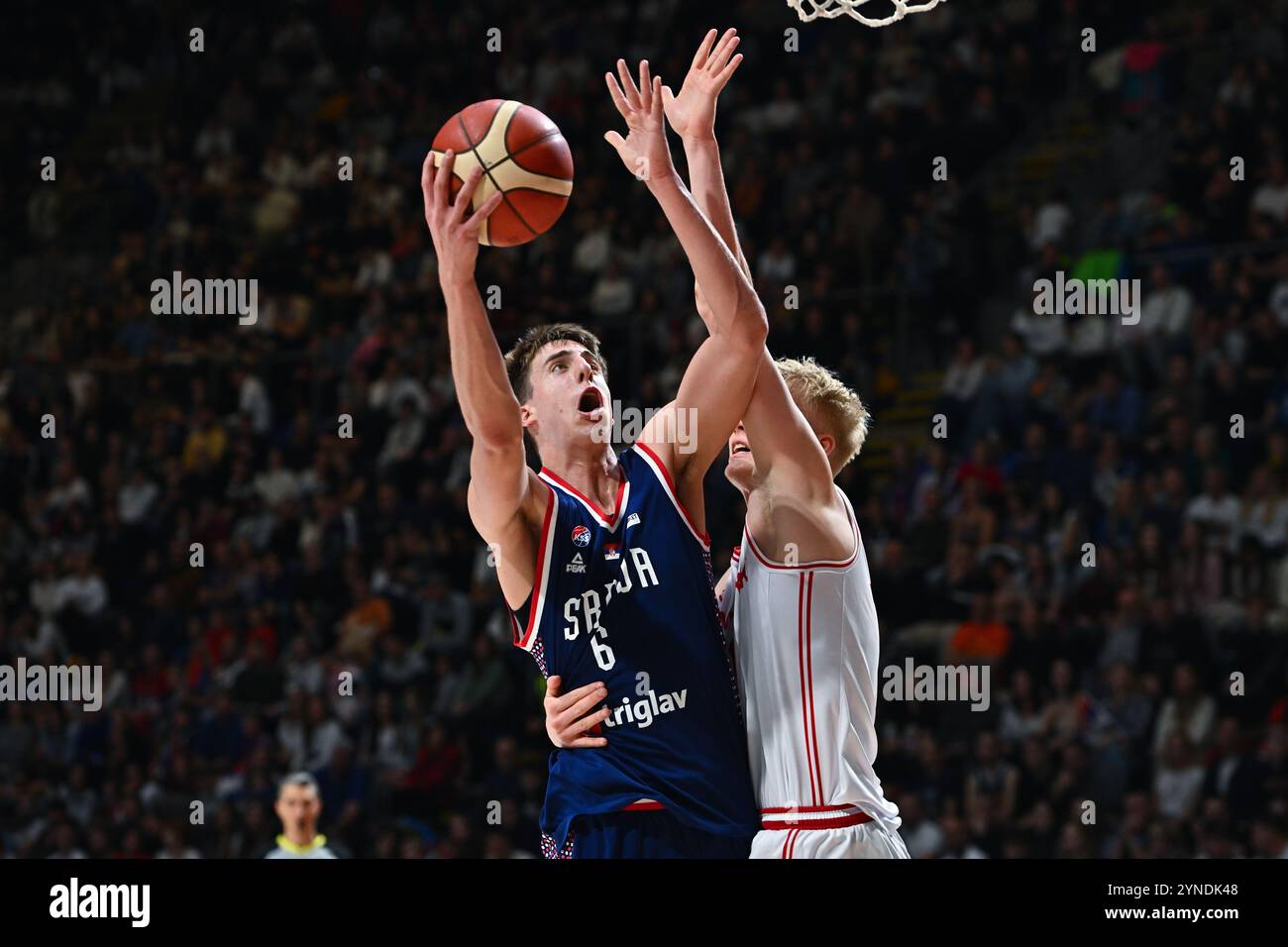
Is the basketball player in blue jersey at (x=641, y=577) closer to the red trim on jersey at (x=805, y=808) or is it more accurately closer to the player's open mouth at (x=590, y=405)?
the red trim on jersey at (x=805, y=808)

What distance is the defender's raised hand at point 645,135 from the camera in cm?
415

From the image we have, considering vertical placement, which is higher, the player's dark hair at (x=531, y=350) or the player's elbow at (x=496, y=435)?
the player's dark hair at (x=531, y=350)

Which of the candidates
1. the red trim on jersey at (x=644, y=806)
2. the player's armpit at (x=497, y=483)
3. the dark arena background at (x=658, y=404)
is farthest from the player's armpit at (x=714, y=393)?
the dark arena background at (x=658, y=404)

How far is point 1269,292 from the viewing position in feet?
33.7

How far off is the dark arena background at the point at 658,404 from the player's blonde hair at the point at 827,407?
4007mm

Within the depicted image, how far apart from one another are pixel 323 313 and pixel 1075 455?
20.1 ft

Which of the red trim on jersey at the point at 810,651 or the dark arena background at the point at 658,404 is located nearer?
the red trim on jersey at the point at 810,651

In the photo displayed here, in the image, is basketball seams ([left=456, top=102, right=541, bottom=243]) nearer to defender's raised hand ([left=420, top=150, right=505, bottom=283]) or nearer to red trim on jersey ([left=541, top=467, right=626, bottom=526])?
defender's raised hand ([left=420, top=150, right=505, bottom=283])

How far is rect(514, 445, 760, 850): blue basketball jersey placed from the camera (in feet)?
13.7

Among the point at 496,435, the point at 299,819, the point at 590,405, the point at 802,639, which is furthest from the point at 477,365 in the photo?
the point at 299,819

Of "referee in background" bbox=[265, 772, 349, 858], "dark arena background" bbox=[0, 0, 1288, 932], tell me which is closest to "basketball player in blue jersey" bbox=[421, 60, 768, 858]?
"referee in background" bbox=[265, 772, 349, 858]

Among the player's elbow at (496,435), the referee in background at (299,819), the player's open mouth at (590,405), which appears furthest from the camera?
the referee in background at (299,819)

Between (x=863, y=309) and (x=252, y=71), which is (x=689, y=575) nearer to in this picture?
(x=863, y=309)
